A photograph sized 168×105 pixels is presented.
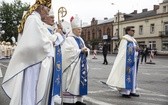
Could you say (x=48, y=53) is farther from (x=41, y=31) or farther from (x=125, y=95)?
(x=125, y=95)

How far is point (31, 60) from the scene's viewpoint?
5.15 meters

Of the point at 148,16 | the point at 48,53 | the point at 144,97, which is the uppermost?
the point at 148,16

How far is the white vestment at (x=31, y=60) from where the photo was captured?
16.7 ft

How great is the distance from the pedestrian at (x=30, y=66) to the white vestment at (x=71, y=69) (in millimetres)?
3537

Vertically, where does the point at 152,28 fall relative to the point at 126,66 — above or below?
above

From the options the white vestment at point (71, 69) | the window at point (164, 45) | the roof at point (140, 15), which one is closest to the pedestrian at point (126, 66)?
the white vestment at point (71, 69)

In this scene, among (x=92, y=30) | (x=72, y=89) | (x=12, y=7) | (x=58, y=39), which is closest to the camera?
(x=58, y=39)

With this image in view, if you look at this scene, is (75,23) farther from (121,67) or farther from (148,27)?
(148,27)

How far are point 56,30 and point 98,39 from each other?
90.6 metres

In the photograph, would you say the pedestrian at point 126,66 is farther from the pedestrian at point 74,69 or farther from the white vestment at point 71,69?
the white vestment at point 71,69

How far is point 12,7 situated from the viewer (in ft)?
235

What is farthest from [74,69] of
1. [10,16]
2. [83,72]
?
[10,16]

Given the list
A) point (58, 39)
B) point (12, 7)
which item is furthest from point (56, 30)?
point (12, 7)

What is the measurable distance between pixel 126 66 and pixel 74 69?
248 centimetres
